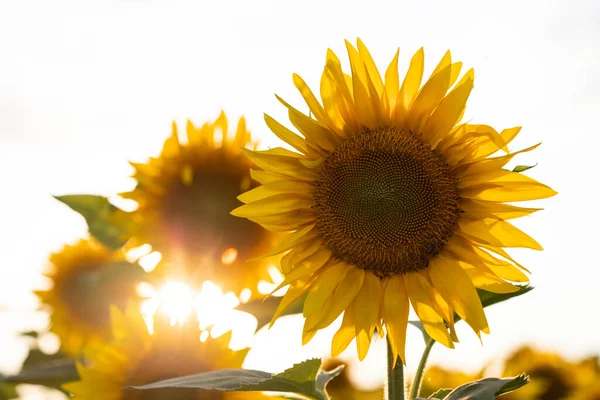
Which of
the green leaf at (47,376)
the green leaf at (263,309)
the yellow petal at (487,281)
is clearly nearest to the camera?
the yellow petal at (487,281)

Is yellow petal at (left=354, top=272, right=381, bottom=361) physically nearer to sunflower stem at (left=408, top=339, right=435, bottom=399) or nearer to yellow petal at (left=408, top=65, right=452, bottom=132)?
sunflower stem at (left=408, top=339, right=435, bottom=399)

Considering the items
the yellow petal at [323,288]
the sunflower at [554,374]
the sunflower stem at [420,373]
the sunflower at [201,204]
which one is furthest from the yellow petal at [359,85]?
the sunflower at [554,374]

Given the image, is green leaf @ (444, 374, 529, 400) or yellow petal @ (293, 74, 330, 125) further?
yellow petal @ (293, 74, 330, 125)

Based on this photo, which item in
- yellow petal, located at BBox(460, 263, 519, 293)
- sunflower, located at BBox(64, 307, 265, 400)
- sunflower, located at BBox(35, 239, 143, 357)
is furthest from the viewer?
sunflower, located at BBox(35, 239, 143, 357)

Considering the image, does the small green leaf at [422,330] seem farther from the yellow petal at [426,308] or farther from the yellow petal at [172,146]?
the yellow petal at [172,146]

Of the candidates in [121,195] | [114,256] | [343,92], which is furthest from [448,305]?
[114,256]

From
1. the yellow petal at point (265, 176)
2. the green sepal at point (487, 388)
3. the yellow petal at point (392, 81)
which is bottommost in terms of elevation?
the green sepal at point (487, 388)

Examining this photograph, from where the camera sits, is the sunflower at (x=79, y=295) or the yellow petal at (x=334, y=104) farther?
the sunflower at (x=79, y=295)

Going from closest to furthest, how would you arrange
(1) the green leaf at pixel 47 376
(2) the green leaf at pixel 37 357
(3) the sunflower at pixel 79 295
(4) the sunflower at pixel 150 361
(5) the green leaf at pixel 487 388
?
(5) the green leaf at pixel 487 388, (4) the sunflower at pixel 150 361, (1) the green leaf at pixel 47 376, (2) the green leaf at pixel 37 357, (3) the sunflower at pixel 79 295

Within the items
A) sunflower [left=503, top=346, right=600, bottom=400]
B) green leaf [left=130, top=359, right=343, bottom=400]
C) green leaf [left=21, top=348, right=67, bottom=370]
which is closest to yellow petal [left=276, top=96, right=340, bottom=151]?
green leaf [left=130, top=359, right=343, bottom=400]
